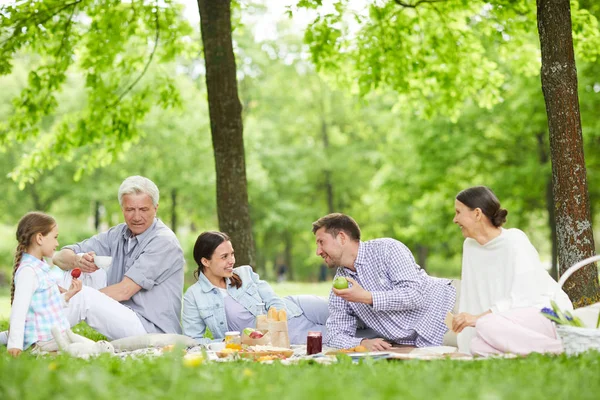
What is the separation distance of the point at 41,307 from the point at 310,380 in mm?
3146

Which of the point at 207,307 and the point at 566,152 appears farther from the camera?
the point at 566,152

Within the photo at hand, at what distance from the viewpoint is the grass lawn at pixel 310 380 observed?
323 centimetres

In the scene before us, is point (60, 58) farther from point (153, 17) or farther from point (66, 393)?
point (66, 393)

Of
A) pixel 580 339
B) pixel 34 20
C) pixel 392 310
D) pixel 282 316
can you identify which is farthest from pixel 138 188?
pixel 34 20

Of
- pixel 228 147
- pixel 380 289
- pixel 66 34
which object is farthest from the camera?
pixel 66 34

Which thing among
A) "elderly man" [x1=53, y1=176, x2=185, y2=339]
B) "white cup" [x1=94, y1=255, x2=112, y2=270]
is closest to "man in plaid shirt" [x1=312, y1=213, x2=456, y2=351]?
"elderly man" [x1=53, y1=176, x2=185, y2=339]

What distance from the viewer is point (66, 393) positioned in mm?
3383

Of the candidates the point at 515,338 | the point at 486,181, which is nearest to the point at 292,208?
the point at 486,181

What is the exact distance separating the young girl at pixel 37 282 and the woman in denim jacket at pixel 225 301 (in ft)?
4.09

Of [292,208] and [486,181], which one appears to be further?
[292,208]

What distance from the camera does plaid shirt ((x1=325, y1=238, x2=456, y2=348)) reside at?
6.38m

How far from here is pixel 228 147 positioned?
8953 millimetres

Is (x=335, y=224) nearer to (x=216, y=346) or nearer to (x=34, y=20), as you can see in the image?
(x=216, y=346)

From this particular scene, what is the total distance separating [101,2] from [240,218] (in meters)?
4.00
